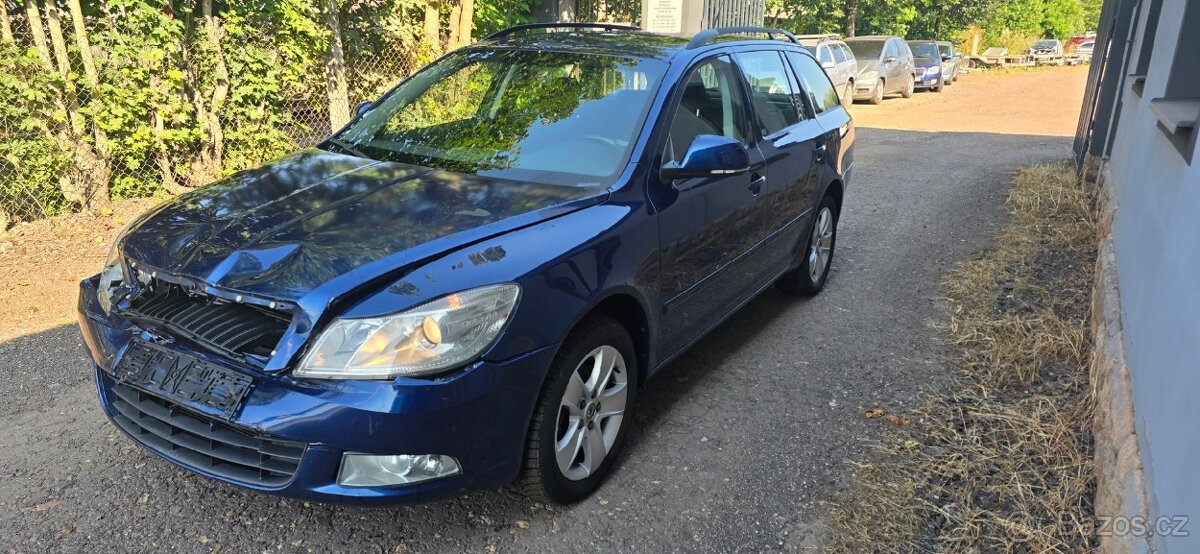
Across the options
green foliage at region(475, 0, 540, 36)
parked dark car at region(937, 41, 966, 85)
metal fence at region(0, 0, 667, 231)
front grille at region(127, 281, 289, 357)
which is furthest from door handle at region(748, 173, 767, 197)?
parked dark car at region(937, 41, 966, 85)

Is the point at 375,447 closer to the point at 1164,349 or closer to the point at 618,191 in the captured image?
the point at 618,191

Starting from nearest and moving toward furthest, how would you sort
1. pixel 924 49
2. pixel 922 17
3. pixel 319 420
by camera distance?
pixel 319 420 → pixel 924 49 → pixel 922 17

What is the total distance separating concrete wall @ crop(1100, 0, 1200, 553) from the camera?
86.4 inches

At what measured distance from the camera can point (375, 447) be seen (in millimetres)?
2377

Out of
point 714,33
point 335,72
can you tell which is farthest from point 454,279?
point 335,72

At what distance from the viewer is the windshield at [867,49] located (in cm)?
1866

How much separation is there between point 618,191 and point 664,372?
1.44 meters

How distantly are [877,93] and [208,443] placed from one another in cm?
1867

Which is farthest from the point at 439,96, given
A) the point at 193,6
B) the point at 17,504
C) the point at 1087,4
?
the point at 1087,4

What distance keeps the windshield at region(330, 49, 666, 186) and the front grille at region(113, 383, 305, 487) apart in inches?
55.6

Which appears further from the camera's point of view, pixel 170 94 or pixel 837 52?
pixel 837 52

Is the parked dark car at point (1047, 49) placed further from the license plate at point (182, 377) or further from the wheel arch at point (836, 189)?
the license plate at point (182, 377)

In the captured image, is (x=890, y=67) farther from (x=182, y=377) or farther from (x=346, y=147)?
(x=182, y=377)

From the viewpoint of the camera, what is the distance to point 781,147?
4438 millimetres
